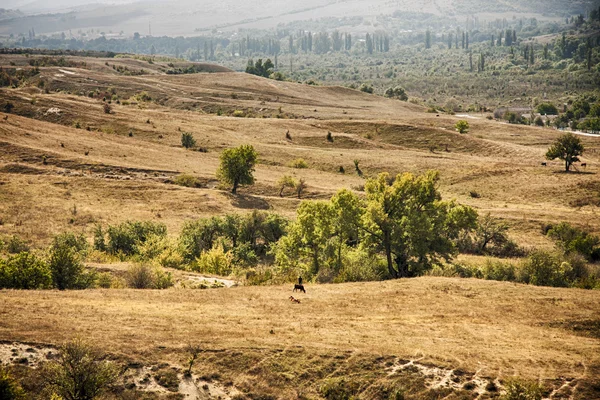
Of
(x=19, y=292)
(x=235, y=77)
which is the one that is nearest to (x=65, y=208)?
(x=19, y=292)

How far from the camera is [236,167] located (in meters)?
75.3

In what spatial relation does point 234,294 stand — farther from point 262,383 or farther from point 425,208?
point 425,208

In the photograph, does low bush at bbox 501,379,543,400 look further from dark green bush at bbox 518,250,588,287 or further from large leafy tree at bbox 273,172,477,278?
large leafy tree at bbox 273,172,477,278

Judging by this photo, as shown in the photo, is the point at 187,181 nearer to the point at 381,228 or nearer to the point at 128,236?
the point at 128,236

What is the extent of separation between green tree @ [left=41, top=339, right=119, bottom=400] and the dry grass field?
2.22 metres

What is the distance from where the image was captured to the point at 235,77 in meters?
182

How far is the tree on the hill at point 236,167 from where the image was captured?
75188 mm

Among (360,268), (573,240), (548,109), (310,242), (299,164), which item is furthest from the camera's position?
(548,109)

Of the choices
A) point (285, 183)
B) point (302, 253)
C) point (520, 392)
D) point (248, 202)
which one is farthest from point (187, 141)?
point (520, 392)

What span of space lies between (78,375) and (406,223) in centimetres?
2885

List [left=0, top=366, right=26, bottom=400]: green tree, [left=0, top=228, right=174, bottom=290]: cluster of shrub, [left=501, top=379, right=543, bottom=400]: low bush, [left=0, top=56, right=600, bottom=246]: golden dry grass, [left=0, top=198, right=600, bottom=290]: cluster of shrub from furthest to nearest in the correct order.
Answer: [left=0, top=56, right=600, bottom=246]: golden dry grass
[left=0, top=198, right=600, bottom=290]: cluster of shrub
[left=0, top=228, right=174, bottom=290]: cluster of shrub
[left=501, top=379, right=543, bottom=400]: low bush
[left=0, top=366, right=26, bottom=400]: green tree

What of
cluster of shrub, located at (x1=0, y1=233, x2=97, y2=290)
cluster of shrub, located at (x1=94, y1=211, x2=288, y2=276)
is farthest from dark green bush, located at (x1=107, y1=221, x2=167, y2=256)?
cluster of shrub, located at (x1=0, y1=233, x2=97, y2=290)

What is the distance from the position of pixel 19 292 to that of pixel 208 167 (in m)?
55.3

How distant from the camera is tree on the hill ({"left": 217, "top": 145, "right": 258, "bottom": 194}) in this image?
75188 millimetres
